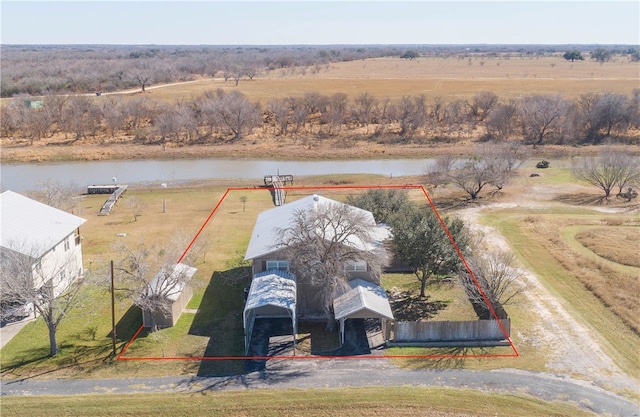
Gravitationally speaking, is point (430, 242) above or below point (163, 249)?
above

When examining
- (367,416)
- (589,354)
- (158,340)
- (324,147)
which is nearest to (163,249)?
(158,340)

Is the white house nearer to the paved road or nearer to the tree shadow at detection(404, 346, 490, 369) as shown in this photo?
the paved road

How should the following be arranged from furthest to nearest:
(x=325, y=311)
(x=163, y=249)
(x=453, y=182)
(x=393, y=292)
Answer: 1. (x=453, y=182)
2. (x=163, y=249)
3. (x=393, y=292)
4. (x=325, y=311)

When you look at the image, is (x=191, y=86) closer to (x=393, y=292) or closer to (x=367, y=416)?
(x=393, y=292)

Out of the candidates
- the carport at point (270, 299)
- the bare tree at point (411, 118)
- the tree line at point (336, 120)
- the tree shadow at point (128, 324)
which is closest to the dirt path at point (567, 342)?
the carport at point (270, 299)

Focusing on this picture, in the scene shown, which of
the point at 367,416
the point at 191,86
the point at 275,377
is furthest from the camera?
the point at 191,86

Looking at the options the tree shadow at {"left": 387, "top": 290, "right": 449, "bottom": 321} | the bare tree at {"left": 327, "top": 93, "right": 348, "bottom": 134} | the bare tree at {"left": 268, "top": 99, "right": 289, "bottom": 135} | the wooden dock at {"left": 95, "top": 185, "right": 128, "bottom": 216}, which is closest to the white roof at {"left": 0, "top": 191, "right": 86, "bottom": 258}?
the wooden dock at {"left": 95, "top": 185, "right": 128, "bottom": 216}

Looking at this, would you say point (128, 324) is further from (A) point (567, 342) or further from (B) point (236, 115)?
(B) point (236, 115)

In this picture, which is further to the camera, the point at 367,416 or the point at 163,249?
the point at 163,249
